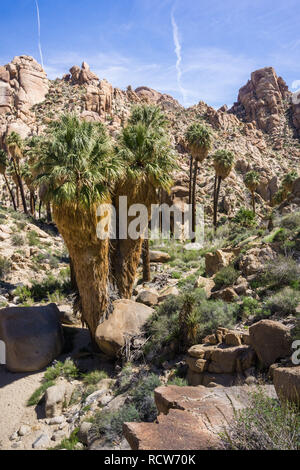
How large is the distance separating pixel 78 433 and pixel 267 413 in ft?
15.3

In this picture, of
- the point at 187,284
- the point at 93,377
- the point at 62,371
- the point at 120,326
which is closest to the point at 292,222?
the point at 187,284

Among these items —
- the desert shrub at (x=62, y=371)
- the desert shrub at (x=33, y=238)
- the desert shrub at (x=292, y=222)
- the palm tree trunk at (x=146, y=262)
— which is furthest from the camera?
the desert shrub at (x=33, y=238)

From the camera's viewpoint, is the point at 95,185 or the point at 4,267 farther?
the point at 4,267

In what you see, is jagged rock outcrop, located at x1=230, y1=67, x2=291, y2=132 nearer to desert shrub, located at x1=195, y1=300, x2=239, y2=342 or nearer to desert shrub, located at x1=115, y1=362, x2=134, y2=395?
desert shrub, located at x1=195, y1=300, x2=239, y2=342

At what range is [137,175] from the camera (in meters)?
10.3

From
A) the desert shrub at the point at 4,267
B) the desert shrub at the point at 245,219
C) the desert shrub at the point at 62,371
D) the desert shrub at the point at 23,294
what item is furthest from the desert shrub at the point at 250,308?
the desert shrub at the point at 245,219

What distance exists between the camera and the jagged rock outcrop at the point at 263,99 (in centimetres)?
7375

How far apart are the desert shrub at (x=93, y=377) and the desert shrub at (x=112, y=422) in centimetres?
206

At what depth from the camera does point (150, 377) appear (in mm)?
7016

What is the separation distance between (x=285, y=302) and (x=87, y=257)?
6118 millimetres

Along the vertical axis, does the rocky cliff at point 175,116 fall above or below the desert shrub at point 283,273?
above

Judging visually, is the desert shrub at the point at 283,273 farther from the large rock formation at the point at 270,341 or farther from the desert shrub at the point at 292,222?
the desert shrub at the point at 292,222

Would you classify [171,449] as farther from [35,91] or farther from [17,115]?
[35,91]

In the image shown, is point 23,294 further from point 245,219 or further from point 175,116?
point 175,116
